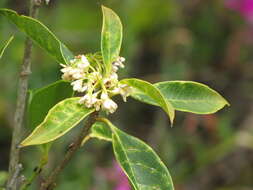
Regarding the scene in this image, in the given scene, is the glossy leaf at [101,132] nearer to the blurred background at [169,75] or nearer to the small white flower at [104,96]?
the small white flower at [104,96]

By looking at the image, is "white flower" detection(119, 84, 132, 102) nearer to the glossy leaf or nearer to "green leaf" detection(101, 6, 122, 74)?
"green leaf" detection(101, 6, 122, 74)

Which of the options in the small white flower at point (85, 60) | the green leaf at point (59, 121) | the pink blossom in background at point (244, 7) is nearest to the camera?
the green leaf at point (59, 121)

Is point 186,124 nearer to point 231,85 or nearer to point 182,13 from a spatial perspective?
point 231,85

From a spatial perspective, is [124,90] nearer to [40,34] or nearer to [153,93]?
[153,93]

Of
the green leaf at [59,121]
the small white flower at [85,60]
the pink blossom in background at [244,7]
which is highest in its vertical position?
the small white flower at [85,60]

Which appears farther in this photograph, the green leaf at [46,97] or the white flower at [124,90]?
the green leaf at [46,97]

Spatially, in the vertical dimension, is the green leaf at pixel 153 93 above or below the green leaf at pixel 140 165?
above

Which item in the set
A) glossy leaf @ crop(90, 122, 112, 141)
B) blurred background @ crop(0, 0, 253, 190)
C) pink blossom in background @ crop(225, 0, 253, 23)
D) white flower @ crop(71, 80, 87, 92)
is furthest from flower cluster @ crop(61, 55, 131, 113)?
pink blossom in background @ crop(225, 0, 253, 23)

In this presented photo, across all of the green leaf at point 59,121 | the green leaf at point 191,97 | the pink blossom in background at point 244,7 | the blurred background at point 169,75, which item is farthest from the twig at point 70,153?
the pink blossom in background at point 244,7
